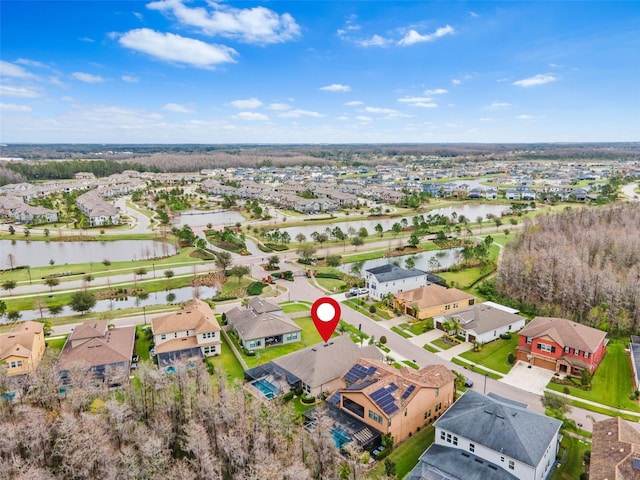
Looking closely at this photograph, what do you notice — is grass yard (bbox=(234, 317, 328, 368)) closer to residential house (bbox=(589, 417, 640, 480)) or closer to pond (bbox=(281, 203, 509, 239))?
residential house (bbox=(589, 417, 640, 480))

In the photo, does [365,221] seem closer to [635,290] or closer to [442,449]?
[635,290]

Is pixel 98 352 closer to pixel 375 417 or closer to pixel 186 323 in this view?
pixel 186 323

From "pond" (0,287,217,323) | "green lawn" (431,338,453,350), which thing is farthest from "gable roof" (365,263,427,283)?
"pond" (0,287,217,323)

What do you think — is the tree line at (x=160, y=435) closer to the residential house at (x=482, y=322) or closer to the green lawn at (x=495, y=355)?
the green lawn at (x=495, y=355)

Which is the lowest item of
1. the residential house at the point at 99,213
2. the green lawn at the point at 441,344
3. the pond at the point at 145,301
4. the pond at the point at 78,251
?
the pond at the point at 145,301

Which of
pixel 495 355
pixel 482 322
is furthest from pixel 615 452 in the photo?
pixel 482 322

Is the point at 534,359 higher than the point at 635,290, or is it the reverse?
the point at 635,290

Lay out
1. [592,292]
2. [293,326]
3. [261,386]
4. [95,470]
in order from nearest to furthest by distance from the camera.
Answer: [95,470]
[261,386]
[293,326]
[592,292]

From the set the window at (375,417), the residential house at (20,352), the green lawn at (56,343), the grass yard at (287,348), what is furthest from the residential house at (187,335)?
the window at (375,417)

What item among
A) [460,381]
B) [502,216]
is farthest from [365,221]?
[460,381]
